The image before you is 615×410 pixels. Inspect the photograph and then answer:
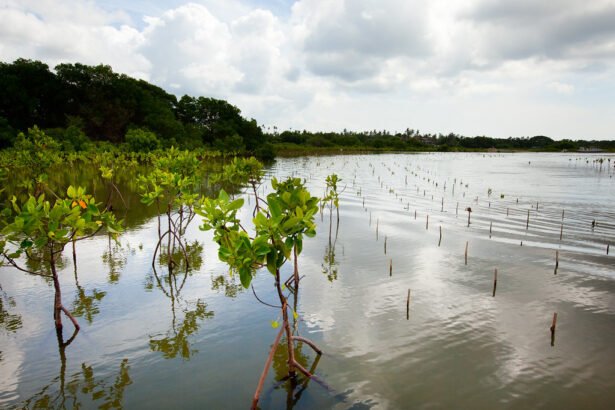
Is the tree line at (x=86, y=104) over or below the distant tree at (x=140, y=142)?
over

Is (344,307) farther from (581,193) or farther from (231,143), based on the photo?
(231,143)

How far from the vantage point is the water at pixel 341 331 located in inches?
265

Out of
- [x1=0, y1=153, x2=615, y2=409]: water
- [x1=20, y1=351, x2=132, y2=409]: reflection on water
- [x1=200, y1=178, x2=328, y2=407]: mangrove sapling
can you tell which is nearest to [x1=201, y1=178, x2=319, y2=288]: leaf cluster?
[x1=200, y1=178, x2=328, y2=407]: mangrove sapling

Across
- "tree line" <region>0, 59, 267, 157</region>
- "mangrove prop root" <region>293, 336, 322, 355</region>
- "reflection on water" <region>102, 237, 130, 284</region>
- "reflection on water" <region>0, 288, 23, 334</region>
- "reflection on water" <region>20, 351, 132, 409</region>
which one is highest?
"tree line" <region>0, 59, 267, 157</region>

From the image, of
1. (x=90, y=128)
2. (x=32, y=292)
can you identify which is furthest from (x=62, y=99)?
(x=32, y=292)

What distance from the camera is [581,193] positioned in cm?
3366

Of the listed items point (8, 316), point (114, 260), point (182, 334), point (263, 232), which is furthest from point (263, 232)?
point (114, 260)

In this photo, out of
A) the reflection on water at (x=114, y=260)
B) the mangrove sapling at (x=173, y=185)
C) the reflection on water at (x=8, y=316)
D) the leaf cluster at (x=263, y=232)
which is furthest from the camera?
the reflection on water at (x=114, y=260)

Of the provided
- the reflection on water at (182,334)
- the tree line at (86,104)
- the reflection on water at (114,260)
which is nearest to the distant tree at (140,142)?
the tree line at (86,104)

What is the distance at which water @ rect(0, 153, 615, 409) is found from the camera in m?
6.74

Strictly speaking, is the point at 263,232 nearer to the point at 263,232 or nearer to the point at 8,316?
the point at 263,232

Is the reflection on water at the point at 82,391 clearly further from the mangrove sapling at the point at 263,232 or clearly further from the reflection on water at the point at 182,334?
the mangrove sapling at the point at 263,232

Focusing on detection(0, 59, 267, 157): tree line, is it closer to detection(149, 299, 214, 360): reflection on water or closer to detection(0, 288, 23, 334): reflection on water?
detection(0, 288, 23, 334): reflection on water

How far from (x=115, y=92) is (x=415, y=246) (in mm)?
80584
